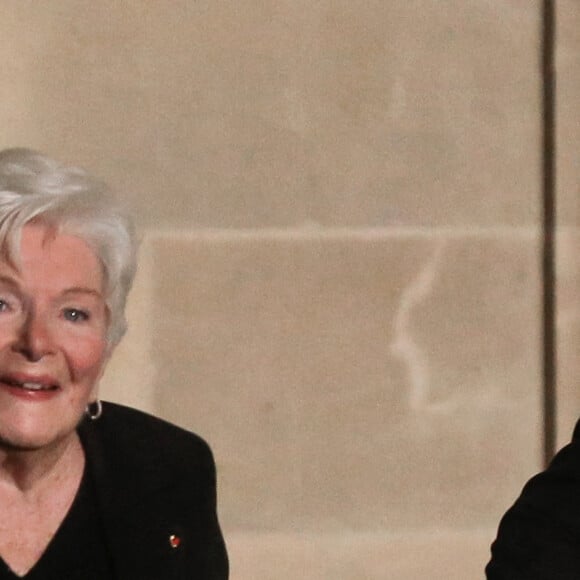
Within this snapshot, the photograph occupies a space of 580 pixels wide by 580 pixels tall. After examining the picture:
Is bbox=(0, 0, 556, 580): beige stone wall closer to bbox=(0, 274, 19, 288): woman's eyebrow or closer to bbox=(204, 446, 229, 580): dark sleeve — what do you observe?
bbox=(204, 446, 229, 580): dark sleeve

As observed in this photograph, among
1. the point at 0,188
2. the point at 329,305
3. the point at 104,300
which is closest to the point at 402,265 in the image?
the point at 329,305

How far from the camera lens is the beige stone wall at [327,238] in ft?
7.09

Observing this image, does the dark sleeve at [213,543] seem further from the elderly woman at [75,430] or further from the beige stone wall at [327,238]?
the beige stone wall at [327,238]

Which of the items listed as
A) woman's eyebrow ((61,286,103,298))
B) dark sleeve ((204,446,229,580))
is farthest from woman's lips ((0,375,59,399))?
dark sleeve ((204,446,229,580))

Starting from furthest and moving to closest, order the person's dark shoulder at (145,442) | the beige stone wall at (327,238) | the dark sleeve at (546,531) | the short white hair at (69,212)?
1. the beige stone wall at (327,238)
2. the person's dark shoulder at (145,442)
3. the short white hair at (69,212)
4. the dark sleeve at (546,531)

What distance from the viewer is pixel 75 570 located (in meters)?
1.68

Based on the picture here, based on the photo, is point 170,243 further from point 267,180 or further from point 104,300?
point 104,300

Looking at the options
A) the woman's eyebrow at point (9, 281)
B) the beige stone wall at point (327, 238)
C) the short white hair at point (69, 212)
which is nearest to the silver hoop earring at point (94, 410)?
the short white hair at point (69, 212)

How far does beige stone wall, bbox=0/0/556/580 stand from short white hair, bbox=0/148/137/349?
50 cm

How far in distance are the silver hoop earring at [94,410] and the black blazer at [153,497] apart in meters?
0.01

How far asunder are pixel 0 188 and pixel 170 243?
62cm

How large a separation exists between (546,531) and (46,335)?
2.23 feet

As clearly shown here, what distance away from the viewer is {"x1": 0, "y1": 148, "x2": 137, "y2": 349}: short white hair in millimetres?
1571

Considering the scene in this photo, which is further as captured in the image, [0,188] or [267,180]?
[267,180]
